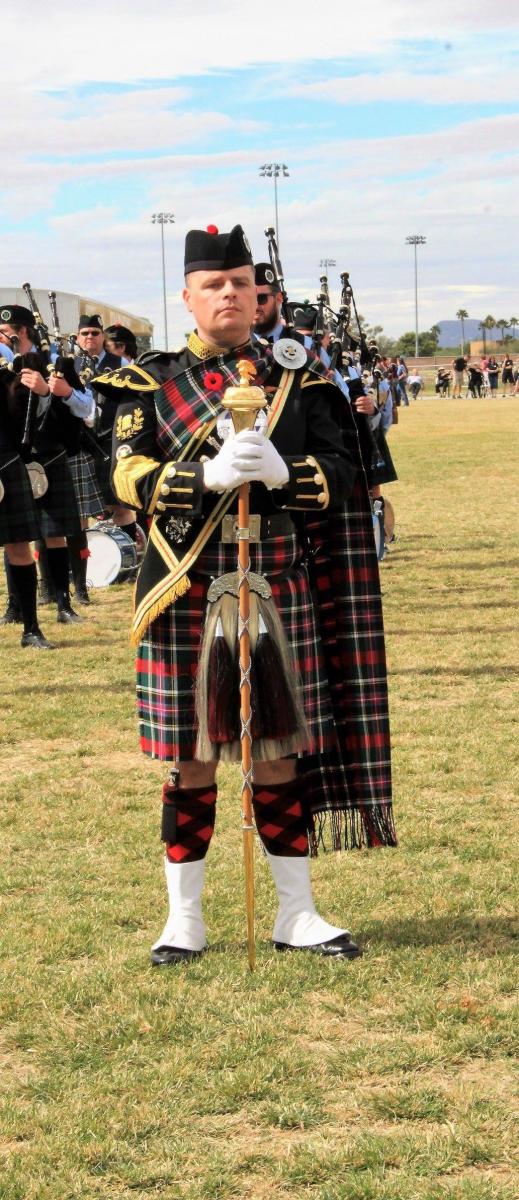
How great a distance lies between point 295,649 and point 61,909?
1195 mm

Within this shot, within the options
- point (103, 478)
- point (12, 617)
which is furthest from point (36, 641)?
point (103, 478)

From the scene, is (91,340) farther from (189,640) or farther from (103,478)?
(189,640)

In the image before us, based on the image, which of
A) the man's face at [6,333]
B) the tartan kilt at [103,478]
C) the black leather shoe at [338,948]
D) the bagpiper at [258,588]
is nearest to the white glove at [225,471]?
the bagpiper at [258,588]

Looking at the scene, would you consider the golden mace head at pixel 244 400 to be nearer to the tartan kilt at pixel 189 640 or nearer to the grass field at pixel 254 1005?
the tartan kilt at pixel 189 640

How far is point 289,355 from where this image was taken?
3.55m

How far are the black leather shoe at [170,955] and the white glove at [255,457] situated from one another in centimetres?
127

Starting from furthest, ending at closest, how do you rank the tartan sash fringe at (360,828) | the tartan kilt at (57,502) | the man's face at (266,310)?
1. the tartan kilt at (57,502)
2. the man's face at (266,310)
3. the tartan sash fringe at (360,828)

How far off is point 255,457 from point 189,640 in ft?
1.81

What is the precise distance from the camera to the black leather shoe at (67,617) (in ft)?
30.6

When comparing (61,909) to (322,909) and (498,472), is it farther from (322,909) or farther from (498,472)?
(498,472)

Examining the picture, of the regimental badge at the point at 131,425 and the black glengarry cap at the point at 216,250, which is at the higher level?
the black glengarry cap at the point at 216,250

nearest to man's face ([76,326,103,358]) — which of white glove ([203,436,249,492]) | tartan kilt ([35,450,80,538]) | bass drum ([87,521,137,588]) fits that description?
bass drum ([87,521,137,588])

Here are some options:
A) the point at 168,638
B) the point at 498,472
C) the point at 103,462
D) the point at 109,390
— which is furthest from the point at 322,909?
the point at 498,472

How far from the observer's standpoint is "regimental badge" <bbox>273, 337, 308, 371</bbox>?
354 centimetres
